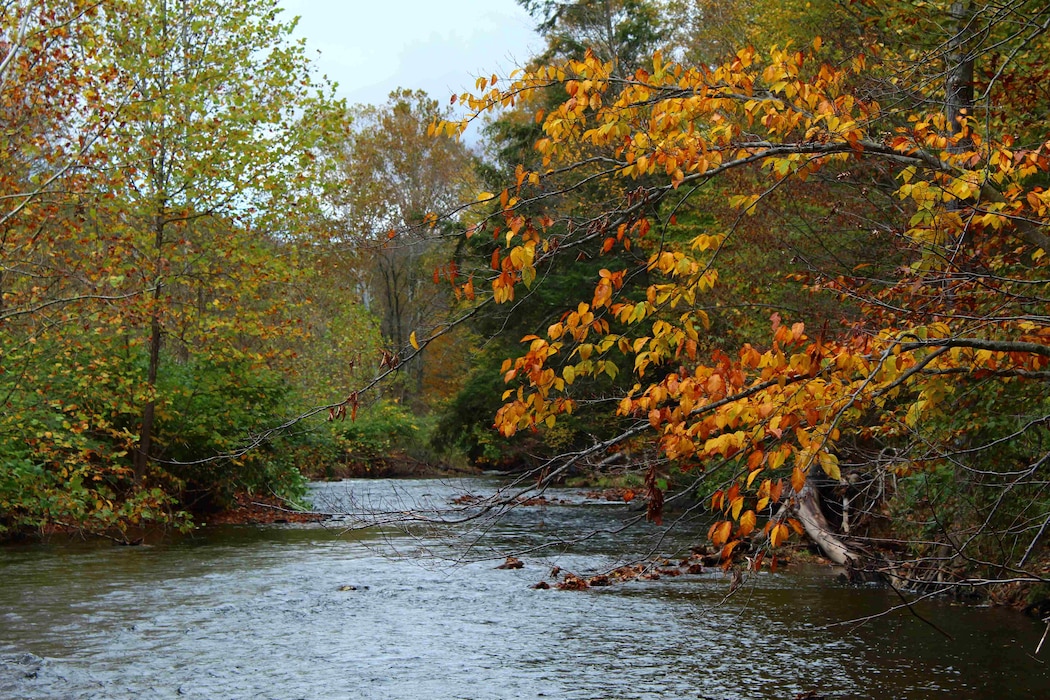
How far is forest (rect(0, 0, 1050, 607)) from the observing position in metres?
5.19

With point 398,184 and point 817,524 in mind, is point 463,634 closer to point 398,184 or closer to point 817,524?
point 817,524

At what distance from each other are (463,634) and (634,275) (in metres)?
5.20

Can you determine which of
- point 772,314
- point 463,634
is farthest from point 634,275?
point 463,634

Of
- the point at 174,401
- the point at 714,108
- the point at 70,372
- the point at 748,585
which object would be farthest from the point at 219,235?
the point at 714,108

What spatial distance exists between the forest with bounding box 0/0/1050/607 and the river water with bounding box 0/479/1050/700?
0.85m

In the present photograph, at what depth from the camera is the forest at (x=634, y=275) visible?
519 centimetres

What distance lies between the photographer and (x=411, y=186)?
146ft

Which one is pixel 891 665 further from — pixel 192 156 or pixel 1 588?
pixel 192 156

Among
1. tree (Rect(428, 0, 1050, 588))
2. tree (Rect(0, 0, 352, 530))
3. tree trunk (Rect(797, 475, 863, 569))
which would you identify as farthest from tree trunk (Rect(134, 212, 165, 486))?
tree (Rect(428, 0, 1050, 588))

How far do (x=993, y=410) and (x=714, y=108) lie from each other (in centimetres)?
615

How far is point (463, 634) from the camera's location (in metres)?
10.2

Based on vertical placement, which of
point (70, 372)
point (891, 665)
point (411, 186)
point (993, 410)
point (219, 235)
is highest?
point (411, 186)

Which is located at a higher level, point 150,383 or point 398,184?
point 398,184

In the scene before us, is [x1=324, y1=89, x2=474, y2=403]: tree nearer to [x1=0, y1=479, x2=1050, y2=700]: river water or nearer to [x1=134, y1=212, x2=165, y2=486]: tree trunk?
[x1=134, y1=212, x2=165, y2=486]: tree trunk
